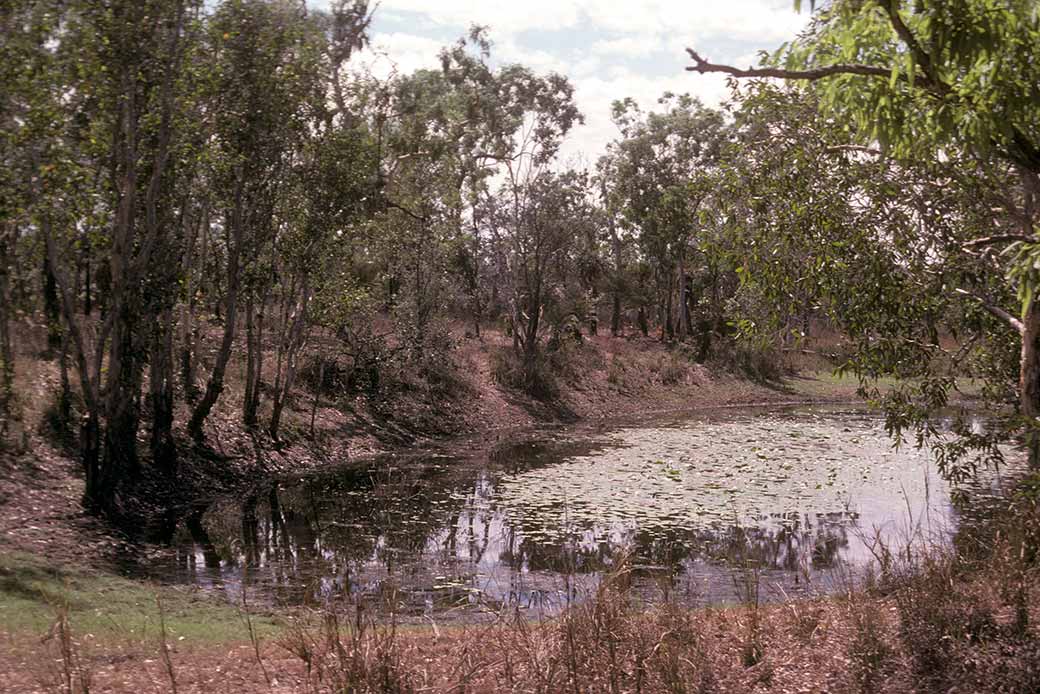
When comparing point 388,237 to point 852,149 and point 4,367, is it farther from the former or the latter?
point 852,149

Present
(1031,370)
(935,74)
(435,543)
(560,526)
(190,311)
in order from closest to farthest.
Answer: (935,74), (1031,370), (435,543), (560,526), (190,311)

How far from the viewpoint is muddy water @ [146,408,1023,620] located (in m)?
12.2

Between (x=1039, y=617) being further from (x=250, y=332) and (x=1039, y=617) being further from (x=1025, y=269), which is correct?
(x=250, y=332)

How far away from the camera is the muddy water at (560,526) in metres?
12.2

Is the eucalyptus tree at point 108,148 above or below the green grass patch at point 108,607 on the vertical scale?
above

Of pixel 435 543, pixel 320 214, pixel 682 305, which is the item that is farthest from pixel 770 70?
pixel 682 305

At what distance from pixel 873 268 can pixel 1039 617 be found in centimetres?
384

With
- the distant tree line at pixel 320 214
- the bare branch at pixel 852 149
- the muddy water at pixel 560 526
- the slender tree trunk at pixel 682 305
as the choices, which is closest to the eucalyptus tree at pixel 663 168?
the slender tree trunk at pixel 682 305

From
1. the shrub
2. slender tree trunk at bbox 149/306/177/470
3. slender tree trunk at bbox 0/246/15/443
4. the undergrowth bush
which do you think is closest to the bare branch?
slender tree trunk at bbox 149/306/177/470

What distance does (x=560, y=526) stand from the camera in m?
16.3

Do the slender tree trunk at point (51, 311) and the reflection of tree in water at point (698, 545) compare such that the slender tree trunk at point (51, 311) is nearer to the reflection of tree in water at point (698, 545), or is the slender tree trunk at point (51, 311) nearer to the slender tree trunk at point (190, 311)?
the slender tree trunk at point (190, 311)

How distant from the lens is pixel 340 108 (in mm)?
24562

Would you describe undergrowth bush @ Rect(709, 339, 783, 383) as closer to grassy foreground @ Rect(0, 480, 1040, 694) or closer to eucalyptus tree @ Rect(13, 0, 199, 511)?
eucalyptus tree @ Rect(13, 0, 199, 511)

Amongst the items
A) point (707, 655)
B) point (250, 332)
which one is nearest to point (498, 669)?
point (707, 655)
